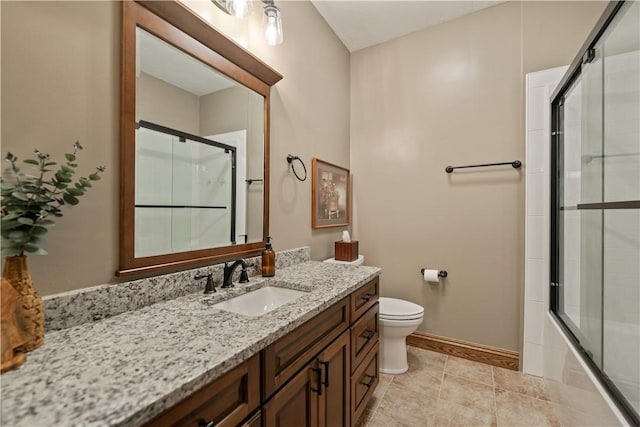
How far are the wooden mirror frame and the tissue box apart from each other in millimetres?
926

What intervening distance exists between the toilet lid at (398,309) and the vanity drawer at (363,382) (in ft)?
1.10

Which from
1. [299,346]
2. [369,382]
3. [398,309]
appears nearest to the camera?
[299,346]

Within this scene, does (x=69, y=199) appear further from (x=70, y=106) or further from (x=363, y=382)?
(x=363, y=382)

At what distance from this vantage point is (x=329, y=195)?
2334mm

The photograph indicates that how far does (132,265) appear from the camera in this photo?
0.99 meters

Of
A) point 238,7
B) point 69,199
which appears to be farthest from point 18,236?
point 238,7

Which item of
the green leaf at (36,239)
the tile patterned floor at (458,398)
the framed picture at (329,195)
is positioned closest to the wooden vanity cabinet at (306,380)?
the tile patterned floor at (458,398)

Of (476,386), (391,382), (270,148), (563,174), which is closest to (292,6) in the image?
(270,148)

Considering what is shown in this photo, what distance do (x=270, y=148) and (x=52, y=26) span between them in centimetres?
102

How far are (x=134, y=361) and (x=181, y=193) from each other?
0.72 meters

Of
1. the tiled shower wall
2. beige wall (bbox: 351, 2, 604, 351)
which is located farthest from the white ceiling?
the tiled shower wall

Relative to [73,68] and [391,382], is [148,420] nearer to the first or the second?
[73,68]

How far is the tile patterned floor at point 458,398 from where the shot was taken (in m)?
1.57

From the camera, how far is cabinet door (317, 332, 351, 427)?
1.09 meters
